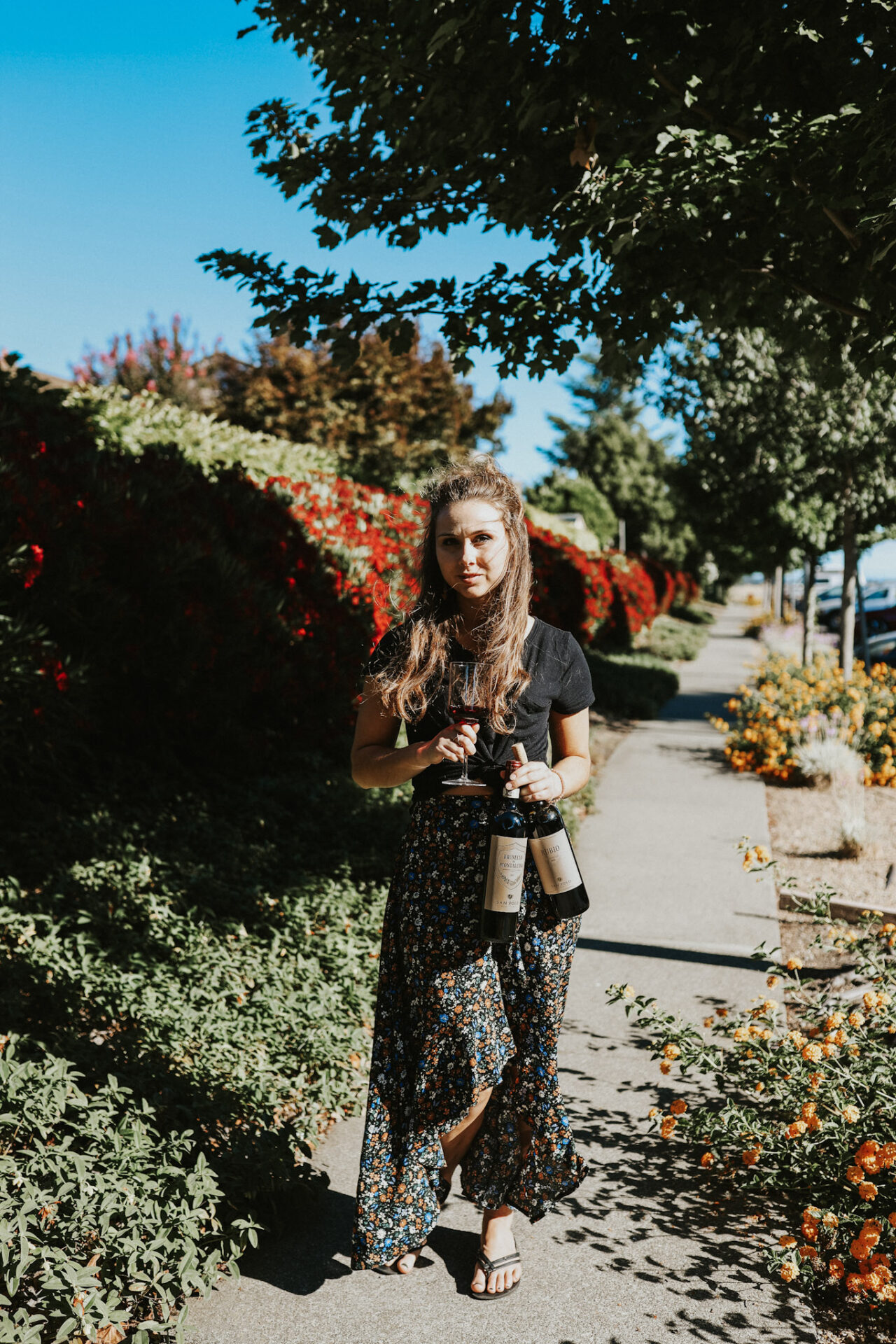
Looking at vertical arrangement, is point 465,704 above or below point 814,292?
below

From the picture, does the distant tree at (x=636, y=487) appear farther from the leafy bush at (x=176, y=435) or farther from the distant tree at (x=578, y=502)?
the leafy bush at (x=176, y=435)

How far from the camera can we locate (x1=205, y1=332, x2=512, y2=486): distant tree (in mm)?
17531

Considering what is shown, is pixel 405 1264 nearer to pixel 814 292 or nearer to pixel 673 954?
pixel 673 954

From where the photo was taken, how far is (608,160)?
3389mm

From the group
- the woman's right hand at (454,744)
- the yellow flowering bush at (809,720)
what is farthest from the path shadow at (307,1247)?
the yellow flowering bush at (809,720)

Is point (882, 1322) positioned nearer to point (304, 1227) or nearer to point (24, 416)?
point (304, 1227)

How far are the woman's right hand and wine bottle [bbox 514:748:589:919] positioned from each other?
18 centimetres

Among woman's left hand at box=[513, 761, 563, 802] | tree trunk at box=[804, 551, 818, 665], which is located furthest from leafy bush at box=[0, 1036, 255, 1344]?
tree trunk at box=[804, 551, 818, 665]

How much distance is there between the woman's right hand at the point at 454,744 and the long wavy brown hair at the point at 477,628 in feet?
0.48

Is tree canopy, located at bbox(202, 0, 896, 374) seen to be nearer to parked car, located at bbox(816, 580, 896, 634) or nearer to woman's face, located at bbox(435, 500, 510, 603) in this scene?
woman's face, located at bbox(435, 500, 510, 603)

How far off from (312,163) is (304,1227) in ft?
13.2

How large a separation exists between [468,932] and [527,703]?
58cm

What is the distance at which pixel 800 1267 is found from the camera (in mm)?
2543

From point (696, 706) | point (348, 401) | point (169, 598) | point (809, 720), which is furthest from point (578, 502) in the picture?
point (169, 598)
